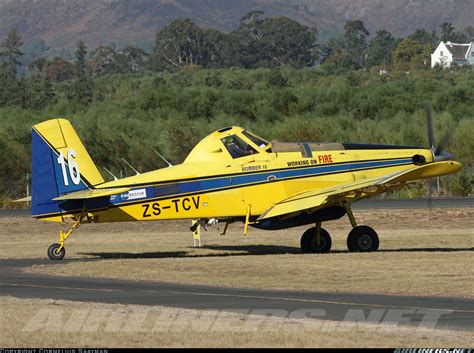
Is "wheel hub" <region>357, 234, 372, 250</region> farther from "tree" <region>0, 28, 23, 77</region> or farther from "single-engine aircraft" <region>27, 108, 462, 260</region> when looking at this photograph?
"tree" <region>0, 28, 23, 77</region>

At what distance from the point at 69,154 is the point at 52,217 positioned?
146 cm

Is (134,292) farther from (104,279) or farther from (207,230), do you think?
(207,230)

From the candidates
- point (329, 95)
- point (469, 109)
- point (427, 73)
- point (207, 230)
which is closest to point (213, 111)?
point (329, 95)

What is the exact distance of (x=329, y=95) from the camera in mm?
72000

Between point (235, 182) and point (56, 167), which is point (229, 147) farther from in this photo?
point (56, 167)

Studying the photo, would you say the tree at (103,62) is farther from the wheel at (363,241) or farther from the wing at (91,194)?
the wheel at (363,241)

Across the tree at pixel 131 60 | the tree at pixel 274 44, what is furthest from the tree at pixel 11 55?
the tree at pixel 274 44

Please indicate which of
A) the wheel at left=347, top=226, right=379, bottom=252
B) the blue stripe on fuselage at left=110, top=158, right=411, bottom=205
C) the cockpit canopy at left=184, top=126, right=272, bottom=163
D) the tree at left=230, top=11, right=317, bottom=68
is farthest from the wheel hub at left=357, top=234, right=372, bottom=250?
the tree at left=230, top=11, right=317, bottom=68

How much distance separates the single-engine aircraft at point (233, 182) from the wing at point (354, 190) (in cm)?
3

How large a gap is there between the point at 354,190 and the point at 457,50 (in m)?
162

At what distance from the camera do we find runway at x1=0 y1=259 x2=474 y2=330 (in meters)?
15.6

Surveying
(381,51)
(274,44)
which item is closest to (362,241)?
(381,51)

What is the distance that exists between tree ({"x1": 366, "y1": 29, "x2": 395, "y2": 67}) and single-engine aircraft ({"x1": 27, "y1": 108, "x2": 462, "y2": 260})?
130735 millimetres

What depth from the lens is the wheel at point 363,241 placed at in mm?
25547
